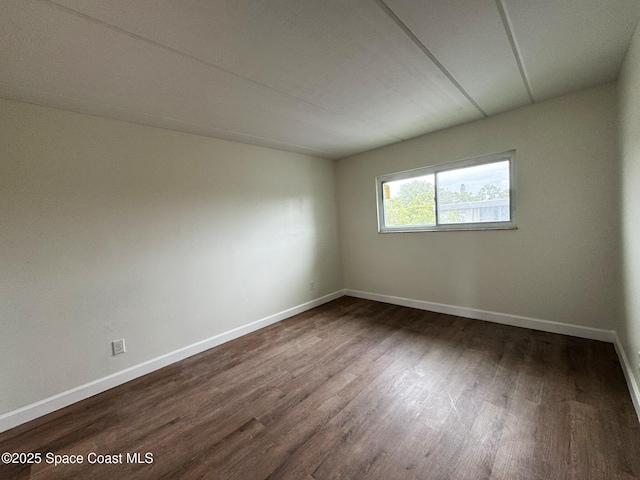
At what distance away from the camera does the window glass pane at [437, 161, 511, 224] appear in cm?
284

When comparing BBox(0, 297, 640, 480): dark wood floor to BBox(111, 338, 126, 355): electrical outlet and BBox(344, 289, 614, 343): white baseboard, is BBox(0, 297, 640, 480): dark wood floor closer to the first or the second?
BBox(344, 289, 614, 343): white baseboard

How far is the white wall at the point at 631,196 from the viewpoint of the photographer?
5.02 feet

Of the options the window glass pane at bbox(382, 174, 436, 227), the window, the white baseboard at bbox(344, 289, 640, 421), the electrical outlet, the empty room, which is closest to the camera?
the empty room

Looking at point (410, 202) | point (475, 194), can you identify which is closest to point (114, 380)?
point (410, 202)

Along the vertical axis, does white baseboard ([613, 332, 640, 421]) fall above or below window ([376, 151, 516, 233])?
below

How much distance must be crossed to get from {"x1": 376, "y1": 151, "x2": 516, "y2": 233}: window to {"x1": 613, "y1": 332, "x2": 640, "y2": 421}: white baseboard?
1287 millimetres

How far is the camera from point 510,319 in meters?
2.85

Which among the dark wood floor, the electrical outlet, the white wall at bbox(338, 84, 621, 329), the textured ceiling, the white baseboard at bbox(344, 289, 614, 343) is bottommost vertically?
the dark wood floor

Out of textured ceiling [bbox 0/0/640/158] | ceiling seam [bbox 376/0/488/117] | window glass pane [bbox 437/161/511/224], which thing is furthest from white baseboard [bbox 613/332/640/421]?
ceiling seam [bbox 376/0/488/117]

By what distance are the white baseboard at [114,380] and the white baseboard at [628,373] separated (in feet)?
10.6

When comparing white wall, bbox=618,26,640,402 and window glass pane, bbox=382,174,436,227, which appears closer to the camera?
white wall, bbox=618,26,640,402

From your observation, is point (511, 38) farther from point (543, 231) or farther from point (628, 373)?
point (628, 373)

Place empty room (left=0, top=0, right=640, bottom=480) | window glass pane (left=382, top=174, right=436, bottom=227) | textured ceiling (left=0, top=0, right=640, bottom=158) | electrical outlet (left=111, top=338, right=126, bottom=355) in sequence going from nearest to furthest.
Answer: textured ceiling (left=0, top=0, right=640, bottom=158)
empty room (left=0, top=0, right=640, bottom=480)
electrical outlet (left=111, top=338, right=126, bottom=355)
window glass pane (left=382, top=174, right=436, bottom=227)

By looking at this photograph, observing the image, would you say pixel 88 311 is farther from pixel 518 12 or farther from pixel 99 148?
pixel 518 12
